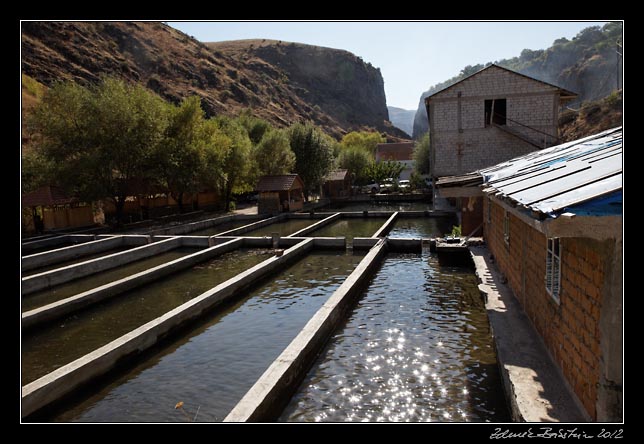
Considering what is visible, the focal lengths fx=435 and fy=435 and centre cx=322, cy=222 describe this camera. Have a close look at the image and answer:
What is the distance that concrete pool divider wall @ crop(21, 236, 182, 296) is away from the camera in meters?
14.1

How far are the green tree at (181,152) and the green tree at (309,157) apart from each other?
12.2 metres

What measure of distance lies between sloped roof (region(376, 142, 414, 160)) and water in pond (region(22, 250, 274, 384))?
71148mm

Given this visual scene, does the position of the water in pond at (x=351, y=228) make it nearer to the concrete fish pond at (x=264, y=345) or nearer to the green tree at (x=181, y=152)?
the concrete fish pond at (x=264, y=345)

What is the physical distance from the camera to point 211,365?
8.26 meters

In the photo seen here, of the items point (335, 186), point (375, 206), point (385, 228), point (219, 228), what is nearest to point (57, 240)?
point (219, 228)

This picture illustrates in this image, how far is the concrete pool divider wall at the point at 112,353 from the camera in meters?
6.74

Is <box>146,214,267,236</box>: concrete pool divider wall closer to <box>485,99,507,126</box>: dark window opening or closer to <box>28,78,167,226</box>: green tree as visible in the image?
<box>28,78,167,226</box>: green tree

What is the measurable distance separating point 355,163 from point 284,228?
30033 mm

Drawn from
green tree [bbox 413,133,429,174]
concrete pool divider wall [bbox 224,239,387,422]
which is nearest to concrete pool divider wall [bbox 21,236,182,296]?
concrete pool divider wall [bbox 224,239,387,422]

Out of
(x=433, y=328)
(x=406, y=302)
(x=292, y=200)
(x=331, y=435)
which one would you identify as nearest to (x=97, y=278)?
(x=406, y=302)

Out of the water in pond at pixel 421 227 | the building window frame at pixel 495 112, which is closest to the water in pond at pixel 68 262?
the water in pond at pixel 421 227

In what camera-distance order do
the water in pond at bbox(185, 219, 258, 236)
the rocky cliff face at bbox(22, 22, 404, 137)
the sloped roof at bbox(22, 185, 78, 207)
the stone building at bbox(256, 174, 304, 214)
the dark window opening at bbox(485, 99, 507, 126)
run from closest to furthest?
the sloped roof at bbox(22, 185, 78, 207) < the water in pond at bbox(185, 219, 258, 236) < the dark window opening at bbox(485, 99, 507, 126) < the stone building at bbox(256, 174, 304, 214) < the rocky cliff face at bbox(22, 22, 404, 137)

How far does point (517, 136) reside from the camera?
1036 inches

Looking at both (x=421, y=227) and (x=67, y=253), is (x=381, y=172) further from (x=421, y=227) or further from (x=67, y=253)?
(x=67, y=253)
